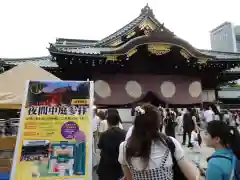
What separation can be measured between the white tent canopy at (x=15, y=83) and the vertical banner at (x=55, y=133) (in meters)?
1.32

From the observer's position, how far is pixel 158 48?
11438mm

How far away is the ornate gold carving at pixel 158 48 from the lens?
11398 mm

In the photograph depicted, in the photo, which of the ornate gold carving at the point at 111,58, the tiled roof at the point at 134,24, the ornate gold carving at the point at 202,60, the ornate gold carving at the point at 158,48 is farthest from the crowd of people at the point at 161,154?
the tiled roof at the point at 134,24

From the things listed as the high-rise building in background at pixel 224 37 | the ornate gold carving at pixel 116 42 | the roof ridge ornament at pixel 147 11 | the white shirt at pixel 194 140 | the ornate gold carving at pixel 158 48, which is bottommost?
the white shirt at pixel 194 140

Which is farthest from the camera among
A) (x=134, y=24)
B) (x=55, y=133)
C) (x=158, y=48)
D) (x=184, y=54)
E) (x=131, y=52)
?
(x=134, y=24)

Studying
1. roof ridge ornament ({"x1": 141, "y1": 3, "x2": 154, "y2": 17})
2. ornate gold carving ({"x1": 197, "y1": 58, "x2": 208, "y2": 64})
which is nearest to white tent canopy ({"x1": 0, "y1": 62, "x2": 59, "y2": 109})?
ornate gold carving ({"x1": 197, "y1": 58, "x2": 208, "y2": 64})

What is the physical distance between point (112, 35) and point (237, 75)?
823 centimetres

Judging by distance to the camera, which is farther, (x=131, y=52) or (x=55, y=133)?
(x=131, y=52)

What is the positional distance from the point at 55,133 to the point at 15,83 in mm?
2009

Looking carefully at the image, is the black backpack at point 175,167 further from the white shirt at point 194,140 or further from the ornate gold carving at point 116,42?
the ornate gold carving at point 116,42

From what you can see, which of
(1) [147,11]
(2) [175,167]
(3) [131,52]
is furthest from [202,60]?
(2) [175,167]

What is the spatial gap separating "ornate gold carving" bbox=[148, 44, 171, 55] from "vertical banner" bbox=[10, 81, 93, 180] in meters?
8.47

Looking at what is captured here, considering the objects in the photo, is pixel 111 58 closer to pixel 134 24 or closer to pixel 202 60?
pixel 134 24

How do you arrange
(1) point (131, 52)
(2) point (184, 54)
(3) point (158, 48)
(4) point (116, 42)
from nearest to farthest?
(1) point (131, 52), (3) point (158, 48), (2) point (184, 54), (4) point (116, 42)
